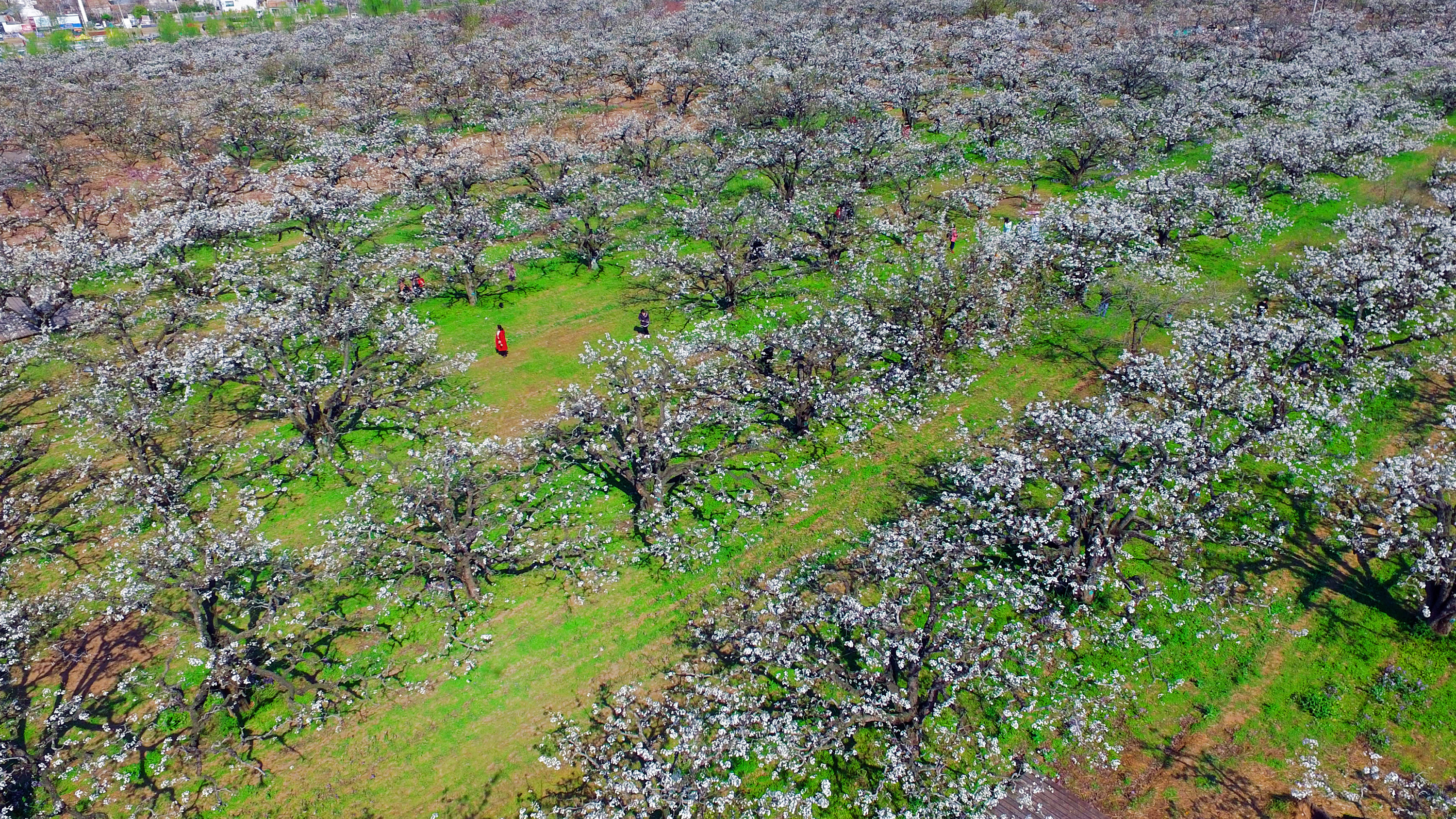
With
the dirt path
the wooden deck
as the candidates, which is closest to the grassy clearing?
the dirt path

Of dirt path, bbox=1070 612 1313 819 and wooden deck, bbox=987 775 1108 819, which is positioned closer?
wooden deck, bbox=987 775 1108 819

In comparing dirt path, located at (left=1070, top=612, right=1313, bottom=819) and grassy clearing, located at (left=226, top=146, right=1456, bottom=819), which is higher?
grassy clearing, located at (left=226, top=146, right=1456, bottom=819)

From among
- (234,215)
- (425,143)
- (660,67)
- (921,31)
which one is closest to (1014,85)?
(921,31)

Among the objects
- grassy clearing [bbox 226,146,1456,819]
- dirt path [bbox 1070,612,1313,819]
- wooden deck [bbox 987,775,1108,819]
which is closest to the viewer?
wooden deck [bbox 987,775,1108,819]

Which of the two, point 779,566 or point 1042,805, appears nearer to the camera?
point 1042,805

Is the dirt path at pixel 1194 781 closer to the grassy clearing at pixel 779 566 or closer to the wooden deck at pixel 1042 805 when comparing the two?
the grassy clearing at pixel 779 566

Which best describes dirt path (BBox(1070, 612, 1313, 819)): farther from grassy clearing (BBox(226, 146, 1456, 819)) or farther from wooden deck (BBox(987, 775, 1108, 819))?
wooden deck (BBox(987, 775, 1108, 819))

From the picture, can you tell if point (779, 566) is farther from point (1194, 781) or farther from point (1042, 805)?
point (1194, 781)

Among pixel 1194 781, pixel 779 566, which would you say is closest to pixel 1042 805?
pixel 1194 781

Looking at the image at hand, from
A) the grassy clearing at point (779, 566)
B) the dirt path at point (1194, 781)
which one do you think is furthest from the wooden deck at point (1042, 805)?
the grassy clearing at point (779, 566)

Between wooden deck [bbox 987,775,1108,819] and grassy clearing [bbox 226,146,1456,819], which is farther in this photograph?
grassy clearing [bbox 226,146,1456,819]

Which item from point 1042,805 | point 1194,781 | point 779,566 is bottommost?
point 1194,781

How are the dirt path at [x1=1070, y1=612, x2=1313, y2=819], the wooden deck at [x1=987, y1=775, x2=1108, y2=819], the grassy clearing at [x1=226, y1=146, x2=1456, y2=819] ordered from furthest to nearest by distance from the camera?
1. the grassy clearing at [x1=226, y1=146, x2=1456, y2=819]
2. the dirt path at [x1=1070, y1=612, x2=1313, y2=819]
3. the wooden deck at [x1=987, y1=775, x2=1108, y2=819]

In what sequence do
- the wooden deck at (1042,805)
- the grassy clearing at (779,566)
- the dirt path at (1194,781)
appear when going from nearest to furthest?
the wooden deck at (1042,805)
the dirt path at (1194,781)
the grassy clearing at (779,566)
